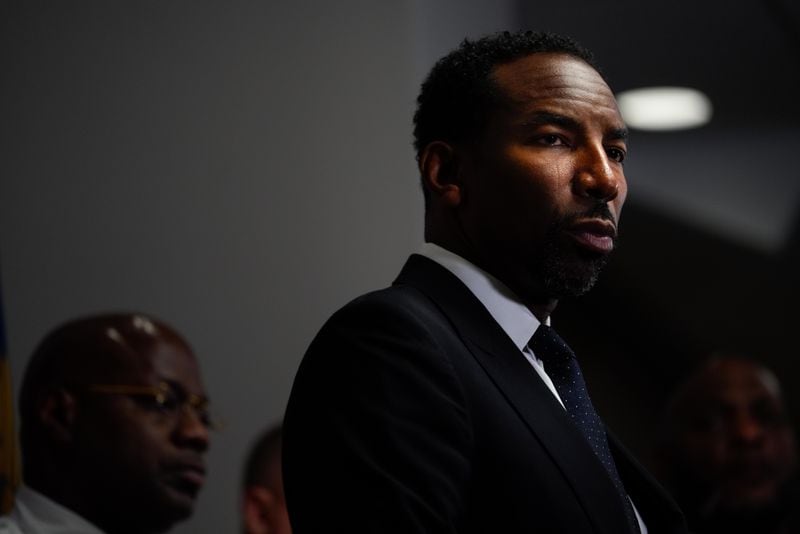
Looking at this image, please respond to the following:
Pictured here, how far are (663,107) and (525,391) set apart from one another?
3.97 m

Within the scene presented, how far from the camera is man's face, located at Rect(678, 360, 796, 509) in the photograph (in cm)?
318

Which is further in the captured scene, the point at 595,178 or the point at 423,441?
the point at 595,178

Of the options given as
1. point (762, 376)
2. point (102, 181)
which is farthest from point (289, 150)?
point (762, 376)

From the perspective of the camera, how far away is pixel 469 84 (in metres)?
1.46

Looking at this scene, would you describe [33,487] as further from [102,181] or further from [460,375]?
[460,375]

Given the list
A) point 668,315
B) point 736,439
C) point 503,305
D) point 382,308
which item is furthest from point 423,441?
point 668,315

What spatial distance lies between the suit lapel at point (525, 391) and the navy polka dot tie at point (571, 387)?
69 mm

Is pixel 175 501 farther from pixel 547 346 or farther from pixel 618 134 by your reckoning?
pixel 618 134

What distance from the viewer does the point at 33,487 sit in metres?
2.33

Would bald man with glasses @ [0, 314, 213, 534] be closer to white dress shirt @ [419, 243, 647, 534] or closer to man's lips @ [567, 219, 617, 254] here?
white dress shirt @ [419, 243, 647, 534]

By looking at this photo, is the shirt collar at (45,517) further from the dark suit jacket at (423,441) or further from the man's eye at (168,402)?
the dark suit jacket at (423,441)

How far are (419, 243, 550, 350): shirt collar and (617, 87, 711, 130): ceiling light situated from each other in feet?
12.1

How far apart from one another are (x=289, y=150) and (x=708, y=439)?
1.44 meters

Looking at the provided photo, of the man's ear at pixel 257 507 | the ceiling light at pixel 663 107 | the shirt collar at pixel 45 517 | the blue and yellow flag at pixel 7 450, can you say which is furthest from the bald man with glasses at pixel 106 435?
the ceiling light at pixel 663 107
